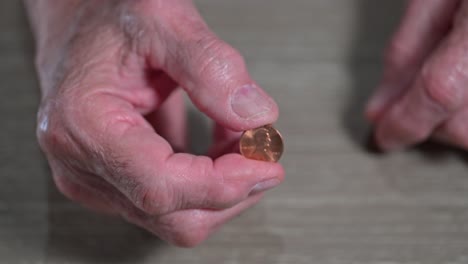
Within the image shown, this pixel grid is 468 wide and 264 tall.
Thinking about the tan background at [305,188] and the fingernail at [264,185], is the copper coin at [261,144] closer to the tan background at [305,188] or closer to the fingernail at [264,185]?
the fingernail at [264,185]

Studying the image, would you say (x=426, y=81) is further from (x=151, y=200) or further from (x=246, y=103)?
(x=151, y=200)

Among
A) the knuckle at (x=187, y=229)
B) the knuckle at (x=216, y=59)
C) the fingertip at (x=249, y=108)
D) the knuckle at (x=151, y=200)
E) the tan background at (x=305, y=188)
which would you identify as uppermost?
the knuckle at (x=216, y=59)

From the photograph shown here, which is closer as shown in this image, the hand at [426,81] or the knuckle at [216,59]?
the knuckle at [216,59]

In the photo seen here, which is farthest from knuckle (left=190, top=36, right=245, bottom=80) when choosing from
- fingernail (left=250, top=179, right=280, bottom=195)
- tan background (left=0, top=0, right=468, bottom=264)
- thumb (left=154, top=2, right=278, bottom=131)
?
tan background (left=0, top=0, right=468, bottom=264)

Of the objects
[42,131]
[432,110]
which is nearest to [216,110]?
[42,131]

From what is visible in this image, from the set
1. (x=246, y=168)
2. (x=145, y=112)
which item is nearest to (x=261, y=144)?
(x=246, y=168)

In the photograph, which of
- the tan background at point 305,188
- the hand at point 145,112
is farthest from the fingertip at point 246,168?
the tan background at point 305,188

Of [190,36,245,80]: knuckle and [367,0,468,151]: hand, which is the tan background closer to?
[367,0,468,151]: hand
